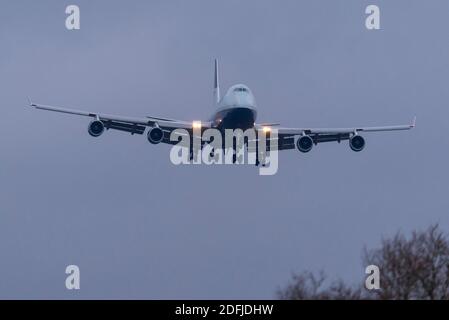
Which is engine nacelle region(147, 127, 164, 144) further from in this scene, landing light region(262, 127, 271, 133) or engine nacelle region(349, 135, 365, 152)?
engine nacelle region(349, 135, 365, 152)

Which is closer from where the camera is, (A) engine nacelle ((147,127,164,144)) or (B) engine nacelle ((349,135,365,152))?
(A) engine nacelle ((147,127,164,144))

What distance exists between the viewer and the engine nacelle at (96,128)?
236 feet

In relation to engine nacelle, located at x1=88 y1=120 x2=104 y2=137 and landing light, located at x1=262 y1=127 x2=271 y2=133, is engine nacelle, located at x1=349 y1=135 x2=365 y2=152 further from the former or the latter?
engine nacelle, located at x1=88 y1=120 x2=104 y2=137

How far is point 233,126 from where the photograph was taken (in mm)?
72312

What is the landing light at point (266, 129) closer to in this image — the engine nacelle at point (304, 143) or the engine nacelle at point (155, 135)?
the engine nacelle at point (304, 143)

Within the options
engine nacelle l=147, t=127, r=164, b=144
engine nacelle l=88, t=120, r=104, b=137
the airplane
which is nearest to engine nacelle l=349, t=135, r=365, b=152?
the airplane

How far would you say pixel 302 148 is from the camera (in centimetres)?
7575

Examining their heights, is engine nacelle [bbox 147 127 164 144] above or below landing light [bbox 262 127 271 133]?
below

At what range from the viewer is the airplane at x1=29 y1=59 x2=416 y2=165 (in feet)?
236

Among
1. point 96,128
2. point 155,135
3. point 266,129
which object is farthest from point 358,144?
point 96,128

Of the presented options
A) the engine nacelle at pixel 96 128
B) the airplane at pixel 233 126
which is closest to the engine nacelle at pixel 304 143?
the airplane at pixel 233 126
